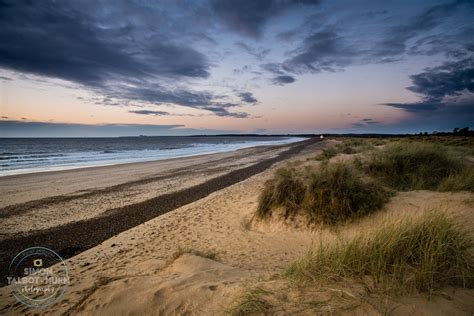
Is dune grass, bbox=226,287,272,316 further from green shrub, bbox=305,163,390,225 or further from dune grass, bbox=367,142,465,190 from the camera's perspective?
dune grass, bbox=367,142,465,190

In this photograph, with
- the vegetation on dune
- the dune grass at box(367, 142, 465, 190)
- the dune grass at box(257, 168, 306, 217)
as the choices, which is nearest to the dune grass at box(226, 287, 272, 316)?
the dune grass at box(257, 168, 306, 217)

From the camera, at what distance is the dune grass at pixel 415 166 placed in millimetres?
9034

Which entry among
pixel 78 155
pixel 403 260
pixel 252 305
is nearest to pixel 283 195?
pixel 403 260

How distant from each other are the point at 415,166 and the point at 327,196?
19.9 feet

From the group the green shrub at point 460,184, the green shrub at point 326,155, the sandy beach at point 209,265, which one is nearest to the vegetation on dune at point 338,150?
the green shrub at point 326,155

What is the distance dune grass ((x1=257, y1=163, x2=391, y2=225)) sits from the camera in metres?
6.29

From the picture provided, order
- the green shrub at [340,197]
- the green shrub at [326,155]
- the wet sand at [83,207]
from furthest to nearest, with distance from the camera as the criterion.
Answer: the green shrub at [326,155]
the wet sand at [83,207]
the green shrub at [340,197]

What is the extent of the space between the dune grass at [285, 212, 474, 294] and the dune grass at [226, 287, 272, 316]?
53 centimetres

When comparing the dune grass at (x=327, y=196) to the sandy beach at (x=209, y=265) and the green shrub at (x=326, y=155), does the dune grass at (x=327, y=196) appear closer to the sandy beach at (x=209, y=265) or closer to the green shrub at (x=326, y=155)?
the sandy beach at (x=209, y=265)

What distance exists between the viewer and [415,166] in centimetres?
988

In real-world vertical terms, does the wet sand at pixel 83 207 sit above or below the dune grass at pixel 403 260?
below

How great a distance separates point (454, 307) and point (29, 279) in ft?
23.2

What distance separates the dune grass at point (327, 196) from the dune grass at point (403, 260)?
305 cm

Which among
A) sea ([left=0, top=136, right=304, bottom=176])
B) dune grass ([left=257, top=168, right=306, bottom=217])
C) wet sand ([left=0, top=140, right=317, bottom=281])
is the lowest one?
wet sand ([left=0, top=140, right=317, bottom=281])
